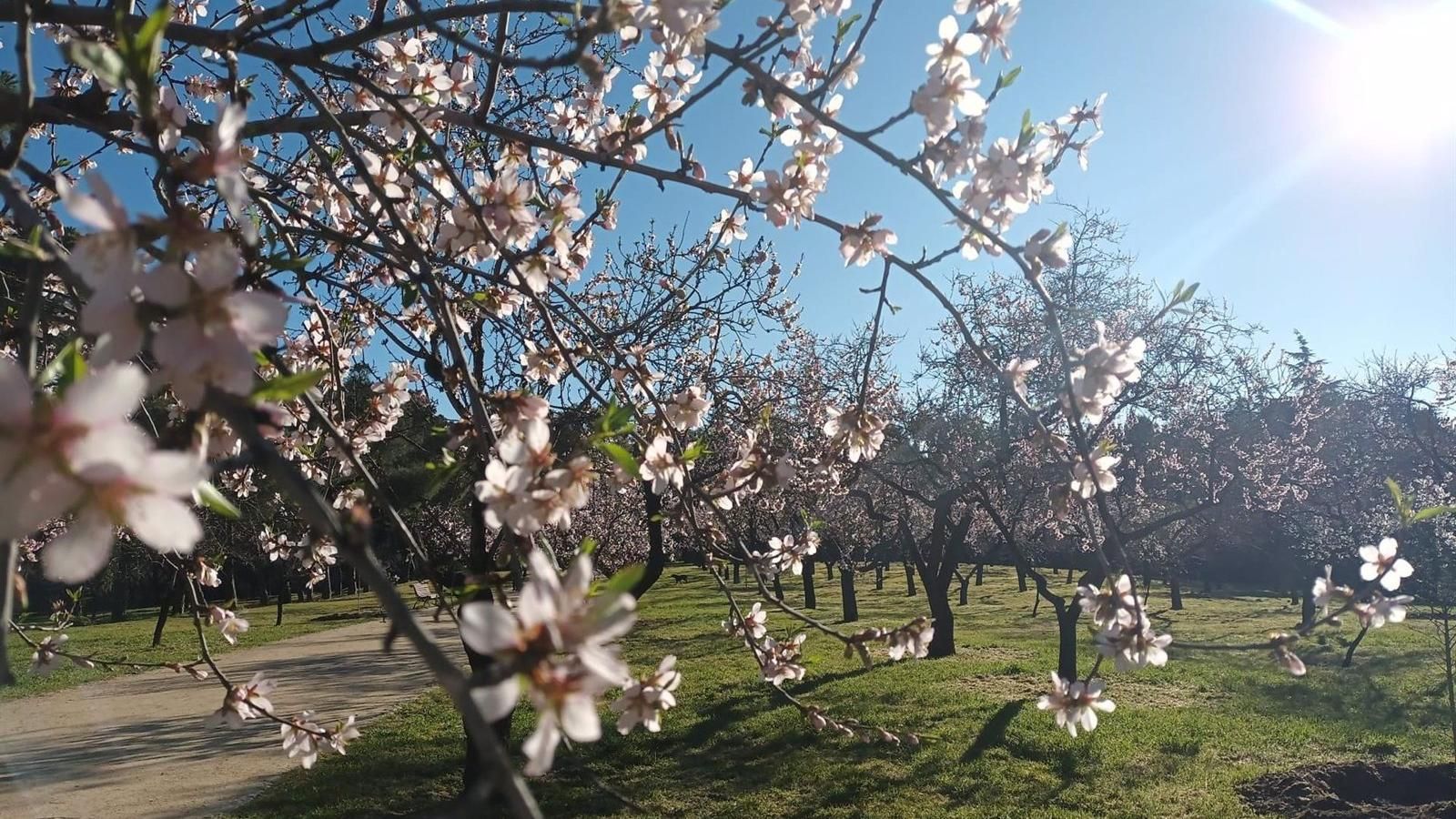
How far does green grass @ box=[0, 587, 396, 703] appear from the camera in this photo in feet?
40.6

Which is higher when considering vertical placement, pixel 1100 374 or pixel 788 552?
pixel 1100 374

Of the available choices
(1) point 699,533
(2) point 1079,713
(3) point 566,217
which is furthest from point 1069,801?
(3) point 566,217

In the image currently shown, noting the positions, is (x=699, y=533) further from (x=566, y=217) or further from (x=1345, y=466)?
(x=1345, y=466)

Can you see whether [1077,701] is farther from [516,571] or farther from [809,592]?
[809,592]

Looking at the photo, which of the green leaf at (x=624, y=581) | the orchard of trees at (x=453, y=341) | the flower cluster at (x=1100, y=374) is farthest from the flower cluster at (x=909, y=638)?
the green leaf at (x=624, y=581)

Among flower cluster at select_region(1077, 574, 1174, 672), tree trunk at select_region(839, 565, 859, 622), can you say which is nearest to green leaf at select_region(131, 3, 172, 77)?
flower cluster at select_region(1077, 574, 1174, 672)

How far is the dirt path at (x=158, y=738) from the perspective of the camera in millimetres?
6410

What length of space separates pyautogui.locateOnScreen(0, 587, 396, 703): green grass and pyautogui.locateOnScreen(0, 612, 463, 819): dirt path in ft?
2.13

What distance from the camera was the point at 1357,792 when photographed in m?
6.07

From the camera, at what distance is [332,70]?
5.85ft

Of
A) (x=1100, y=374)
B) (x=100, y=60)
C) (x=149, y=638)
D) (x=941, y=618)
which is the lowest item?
(x=149, y=638)

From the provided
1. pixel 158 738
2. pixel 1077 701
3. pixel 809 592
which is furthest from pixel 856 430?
pixel 809 592

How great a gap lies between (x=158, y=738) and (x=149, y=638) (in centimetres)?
1164

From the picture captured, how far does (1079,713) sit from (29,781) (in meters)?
8.43
